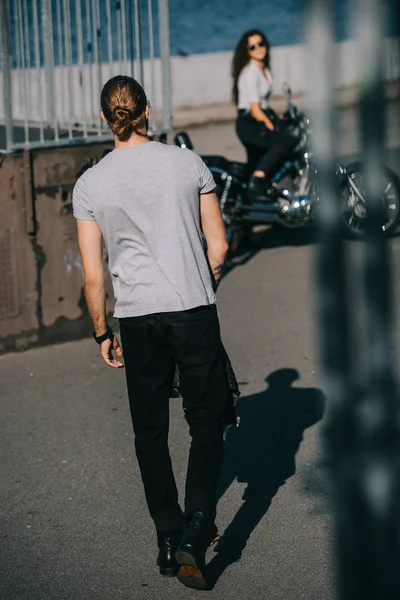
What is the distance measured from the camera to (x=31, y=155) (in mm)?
7418

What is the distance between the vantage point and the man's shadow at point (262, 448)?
4.86 m

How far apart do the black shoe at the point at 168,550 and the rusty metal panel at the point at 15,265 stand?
3330 millimetres

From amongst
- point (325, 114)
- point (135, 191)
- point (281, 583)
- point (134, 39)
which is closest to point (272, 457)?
point (281, 583)

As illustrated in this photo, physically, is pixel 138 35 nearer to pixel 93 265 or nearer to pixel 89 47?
pixel 89 47

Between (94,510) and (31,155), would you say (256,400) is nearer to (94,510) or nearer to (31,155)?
(94,510)

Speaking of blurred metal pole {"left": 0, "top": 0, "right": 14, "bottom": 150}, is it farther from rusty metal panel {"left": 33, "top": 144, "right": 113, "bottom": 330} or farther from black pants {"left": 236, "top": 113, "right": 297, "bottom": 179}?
black pants {"left": 236, "top": 113, "right": 297, "bottom": 179}

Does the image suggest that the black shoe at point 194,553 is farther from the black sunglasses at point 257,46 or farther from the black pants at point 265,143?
the black sunglasses at point 257,46

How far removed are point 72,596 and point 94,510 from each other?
0.82 metres

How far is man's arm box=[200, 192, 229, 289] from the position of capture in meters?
4.29

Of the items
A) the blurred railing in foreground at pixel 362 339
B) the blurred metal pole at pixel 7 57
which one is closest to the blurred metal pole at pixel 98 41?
the blurred metal pole at pixel 7 57

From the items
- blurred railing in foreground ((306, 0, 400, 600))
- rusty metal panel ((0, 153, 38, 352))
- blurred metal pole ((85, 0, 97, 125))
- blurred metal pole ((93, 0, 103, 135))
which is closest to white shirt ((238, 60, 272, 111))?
blurred metal pole ((85, 0, 97, 125))

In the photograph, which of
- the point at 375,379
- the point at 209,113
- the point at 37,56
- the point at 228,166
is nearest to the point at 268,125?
the point at 228,166

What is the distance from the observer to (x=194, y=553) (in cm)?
422

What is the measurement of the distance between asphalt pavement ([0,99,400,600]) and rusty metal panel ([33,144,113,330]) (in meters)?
0.24
